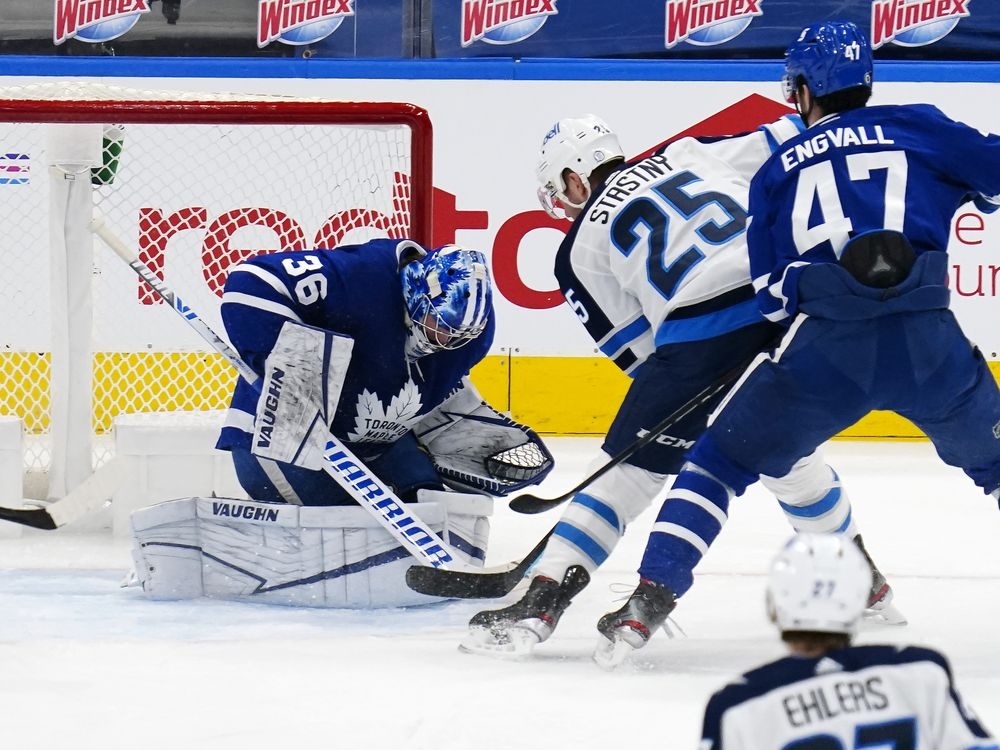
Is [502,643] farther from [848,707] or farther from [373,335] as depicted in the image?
[848,707]

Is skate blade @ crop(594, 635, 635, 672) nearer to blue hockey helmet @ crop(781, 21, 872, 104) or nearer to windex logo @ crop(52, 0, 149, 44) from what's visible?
blue hockey helmet @ crop(781, 21, 872, 104)

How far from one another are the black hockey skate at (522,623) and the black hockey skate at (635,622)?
14cm

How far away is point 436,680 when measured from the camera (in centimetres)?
220

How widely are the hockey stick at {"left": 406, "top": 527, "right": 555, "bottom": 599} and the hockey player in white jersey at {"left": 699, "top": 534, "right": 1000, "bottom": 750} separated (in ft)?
4.52

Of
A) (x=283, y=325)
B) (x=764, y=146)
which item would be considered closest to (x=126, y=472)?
(x=283, y=325)

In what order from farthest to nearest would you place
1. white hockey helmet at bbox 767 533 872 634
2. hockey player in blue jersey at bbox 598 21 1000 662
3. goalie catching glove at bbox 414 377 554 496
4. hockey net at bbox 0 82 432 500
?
hockey net at bbox 0 82 432 500
goalie catching glove at bbox 414 377 554 496
hockey player in blue jersey at bbox 598 21 1000 662
white hockey helmet at bbox 767 533 872 634

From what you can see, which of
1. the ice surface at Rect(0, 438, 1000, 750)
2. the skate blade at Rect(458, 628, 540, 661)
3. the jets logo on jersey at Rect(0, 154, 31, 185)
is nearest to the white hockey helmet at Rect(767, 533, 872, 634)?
the ice surface at Rect(0, 438, 1000, 750)

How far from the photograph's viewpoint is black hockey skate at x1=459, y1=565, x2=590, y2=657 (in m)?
2.37

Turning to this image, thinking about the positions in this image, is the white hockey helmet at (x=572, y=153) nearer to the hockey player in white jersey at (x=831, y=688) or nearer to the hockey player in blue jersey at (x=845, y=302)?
the hockey player in blue jersey at (x=845, y=302)

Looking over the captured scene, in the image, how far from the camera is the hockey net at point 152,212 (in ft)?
11.1

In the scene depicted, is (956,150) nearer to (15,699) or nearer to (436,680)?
(436,680)

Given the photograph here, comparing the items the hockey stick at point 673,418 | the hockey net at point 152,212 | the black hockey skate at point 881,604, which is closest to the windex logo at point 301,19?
the hockey net at point 152,212

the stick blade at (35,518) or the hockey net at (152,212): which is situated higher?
the hockey net at (152,212)

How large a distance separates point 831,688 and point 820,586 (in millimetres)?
82
